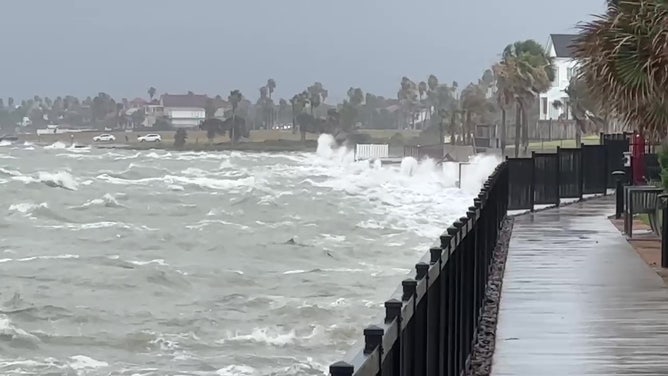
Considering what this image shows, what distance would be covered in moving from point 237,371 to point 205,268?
1365cm

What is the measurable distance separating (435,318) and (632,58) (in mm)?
8588

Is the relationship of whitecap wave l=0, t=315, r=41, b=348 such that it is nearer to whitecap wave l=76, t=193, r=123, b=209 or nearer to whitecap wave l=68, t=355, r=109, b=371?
whitecap wave l=68, t=355, r=109, b=371

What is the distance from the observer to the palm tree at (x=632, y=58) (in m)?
13.8

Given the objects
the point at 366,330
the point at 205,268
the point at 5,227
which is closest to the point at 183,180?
the point at 5,227

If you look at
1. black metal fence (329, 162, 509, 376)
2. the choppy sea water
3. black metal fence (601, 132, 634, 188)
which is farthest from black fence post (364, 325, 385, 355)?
black metal fence (601, 132, 634, 188)

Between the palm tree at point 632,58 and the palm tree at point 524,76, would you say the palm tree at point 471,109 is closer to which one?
the palm tree at point 524,76

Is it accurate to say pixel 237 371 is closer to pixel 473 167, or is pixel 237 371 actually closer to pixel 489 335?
pixel 489 335

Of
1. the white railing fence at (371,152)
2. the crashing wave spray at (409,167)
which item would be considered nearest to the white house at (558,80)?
the crashing wave spray at (409,167)

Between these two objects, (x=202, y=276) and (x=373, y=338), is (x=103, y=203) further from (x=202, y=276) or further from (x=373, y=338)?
(x=373, y=338)

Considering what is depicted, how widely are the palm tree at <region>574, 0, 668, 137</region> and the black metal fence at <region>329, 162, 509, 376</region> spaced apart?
344 cm

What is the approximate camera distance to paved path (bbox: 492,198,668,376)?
9312mm

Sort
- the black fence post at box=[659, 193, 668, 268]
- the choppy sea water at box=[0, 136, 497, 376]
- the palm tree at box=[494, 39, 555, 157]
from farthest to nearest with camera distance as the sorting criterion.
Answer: the palm tree at box=[494, 39, 555, 157]
the choppy sea water at box=[0, 136, 497, 376]
the black fence post at box=[659, 193, 668, 268]

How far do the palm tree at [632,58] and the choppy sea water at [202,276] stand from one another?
4515 mm

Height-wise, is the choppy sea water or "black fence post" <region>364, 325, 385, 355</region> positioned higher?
"black fence post" <region>364, 325, 385, 355</region>
